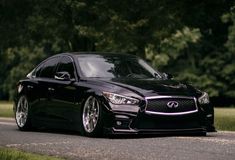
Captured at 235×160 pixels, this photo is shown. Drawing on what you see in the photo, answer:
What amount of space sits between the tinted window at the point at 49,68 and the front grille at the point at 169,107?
3.06 metres

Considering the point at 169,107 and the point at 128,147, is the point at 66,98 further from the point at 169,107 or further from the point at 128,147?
the point at 128,147

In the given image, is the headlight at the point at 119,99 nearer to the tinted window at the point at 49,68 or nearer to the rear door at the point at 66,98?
the rear door at the point at 66,98

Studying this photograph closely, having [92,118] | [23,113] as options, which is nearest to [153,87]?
[92,118]

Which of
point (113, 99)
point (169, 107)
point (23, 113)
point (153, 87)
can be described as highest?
point (153, 87)

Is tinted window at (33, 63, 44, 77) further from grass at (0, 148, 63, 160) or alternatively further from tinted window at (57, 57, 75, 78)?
grass at (0, 148, 63, 160)

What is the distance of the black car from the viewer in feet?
35.9

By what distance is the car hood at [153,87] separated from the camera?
11.1 meters

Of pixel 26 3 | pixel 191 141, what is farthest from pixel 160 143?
pixel 26 3

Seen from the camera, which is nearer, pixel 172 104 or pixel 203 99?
pixel 172 104

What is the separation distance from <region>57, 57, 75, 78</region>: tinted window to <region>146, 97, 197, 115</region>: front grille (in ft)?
7.07

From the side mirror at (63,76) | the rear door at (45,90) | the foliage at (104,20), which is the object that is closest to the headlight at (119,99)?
the side mirror at (63,76)

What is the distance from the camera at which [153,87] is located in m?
11.2

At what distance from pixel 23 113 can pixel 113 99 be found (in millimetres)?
3590

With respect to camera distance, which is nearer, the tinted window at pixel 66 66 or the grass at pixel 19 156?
the grass at pixel 19 156
